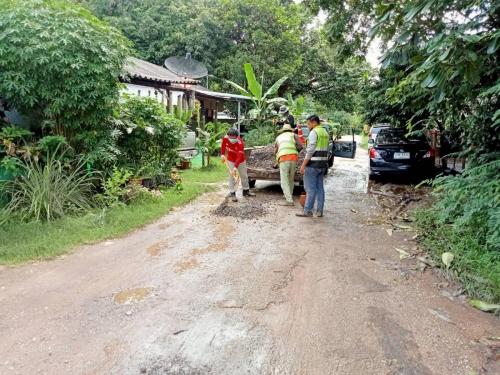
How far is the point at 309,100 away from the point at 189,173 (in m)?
18.6

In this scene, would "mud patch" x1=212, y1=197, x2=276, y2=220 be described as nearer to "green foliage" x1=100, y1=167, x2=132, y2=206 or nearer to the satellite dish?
"green foliage" x1=100, y1=167, x2=132, y2=206

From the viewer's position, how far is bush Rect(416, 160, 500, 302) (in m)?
4.37

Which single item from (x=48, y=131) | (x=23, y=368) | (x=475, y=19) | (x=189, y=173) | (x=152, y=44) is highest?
(x=152, y=44)

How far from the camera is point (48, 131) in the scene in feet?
24.7

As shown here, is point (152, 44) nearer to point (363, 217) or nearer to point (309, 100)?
point (309, 100)

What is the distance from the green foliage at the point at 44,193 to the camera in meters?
6.29

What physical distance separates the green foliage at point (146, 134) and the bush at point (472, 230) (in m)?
5.96

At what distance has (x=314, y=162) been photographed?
7.42 meters

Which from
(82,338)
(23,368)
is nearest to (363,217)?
(82,338)

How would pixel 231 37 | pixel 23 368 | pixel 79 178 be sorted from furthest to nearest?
1. pixel 231 37
2. pixel 79 178
3. pixel 23 368

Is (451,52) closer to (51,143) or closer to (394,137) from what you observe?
(51,143)

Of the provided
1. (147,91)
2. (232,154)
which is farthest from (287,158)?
(147,91)

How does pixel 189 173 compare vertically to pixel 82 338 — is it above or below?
above

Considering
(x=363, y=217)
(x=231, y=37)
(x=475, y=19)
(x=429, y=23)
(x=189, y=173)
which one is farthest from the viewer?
(x=231, y=37)
